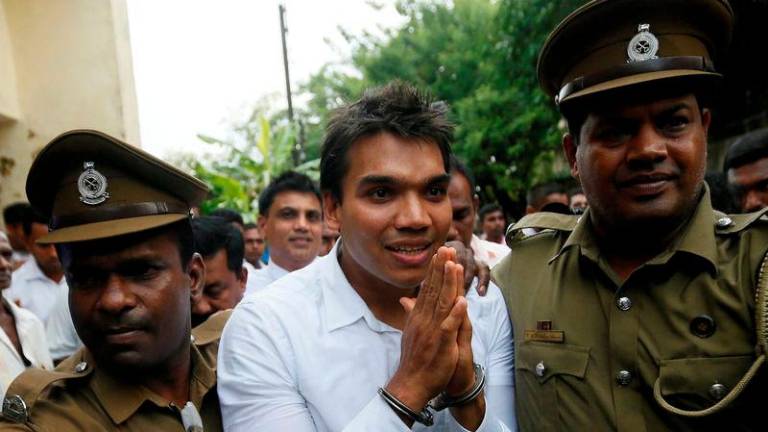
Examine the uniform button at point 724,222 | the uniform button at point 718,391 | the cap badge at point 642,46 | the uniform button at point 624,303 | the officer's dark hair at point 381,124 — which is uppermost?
the cap badge at point 642,46

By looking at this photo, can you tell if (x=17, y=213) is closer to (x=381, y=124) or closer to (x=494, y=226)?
Result: (x=381, y=124)

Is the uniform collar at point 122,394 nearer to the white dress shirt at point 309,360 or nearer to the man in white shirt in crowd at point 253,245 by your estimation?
the white dress shirt at point 309,360

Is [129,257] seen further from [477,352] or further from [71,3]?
[71,3]

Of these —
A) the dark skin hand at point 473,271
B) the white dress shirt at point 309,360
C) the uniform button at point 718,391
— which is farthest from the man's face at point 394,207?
the uniform button at point 718,391

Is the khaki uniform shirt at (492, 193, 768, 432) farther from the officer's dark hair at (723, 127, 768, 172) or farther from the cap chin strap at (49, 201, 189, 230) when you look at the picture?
the officer's dark hair at (723, 127, 768, 172)

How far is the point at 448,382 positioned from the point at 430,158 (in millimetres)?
726

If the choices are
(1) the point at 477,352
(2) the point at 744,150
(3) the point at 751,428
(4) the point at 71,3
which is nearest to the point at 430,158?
(1) the point at 477,352

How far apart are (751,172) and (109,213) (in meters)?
3.24

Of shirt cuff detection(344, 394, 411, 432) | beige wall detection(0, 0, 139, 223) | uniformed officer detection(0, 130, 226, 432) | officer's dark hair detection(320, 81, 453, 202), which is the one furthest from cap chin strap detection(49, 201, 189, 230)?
beige wall detection(0, 0, 139, 223)

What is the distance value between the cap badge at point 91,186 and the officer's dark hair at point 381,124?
2.38 ft

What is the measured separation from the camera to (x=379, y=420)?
167 centimetres

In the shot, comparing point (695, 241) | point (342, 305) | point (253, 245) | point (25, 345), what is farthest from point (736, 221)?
point (253, 245)

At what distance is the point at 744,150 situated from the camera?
3564 mm

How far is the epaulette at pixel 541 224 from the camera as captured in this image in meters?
2.40
